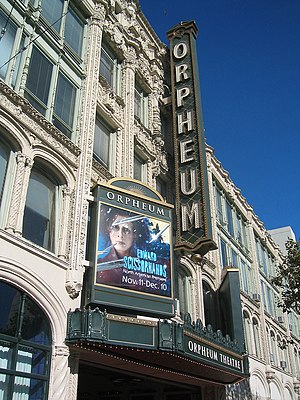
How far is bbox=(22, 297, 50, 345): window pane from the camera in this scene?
11414mm

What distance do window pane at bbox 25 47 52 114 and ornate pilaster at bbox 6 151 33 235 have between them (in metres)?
2.49

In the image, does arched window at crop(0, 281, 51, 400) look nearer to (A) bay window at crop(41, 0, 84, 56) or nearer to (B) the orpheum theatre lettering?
(B) the orpheum theatre lettering

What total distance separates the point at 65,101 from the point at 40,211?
4783 mm

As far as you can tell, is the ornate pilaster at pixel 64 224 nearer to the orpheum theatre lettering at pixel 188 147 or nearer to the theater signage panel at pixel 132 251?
the theater signage panel at pixel 132 251

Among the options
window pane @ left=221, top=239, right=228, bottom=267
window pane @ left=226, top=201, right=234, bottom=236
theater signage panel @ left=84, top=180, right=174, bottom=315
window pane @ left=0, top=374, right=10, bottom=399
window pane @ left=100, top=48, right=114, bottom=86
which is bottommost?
window pane @ left=0, top=374, right=10, bottom=399

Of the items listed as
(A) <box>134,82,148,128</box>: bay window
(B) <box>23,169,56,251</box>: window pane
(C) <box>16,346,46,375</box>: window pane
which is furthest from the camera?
(A) <box>134,82,148,128</box>: bay window

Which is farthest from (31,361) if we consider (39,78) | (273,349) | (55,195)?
(273,349)

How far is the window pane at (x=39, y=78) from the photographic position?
1433 centimetres

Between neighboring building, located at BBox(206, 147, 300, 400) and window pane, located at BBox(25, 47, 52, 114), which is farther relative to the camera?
neighboring building, located at BBox(206, 147, 300, 400)

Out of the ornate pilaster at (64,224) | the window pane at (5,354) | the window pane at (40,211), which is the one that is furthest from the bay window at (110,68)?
the window pane at (5,354)

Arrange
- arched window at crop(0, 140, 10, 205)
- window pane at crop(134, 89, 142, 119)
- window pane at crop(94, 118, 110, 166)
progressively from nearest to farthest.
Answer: arched window at crop(0, 140, 10, 205)
window pane at crop(94, 118, 110, 166)
window pane at crop(134, 89, 142, 119)

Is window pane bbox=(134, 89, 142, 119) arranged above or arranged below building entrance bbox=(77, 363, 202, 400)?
above

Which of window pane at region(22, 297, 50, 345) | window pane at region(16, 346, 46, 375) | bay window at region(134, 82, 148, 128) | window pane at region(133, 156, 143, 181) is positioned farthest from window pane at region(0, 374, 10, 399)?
bay window at region(134, 82, 148, 128)

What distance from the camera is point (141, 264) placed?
48.2 ft
